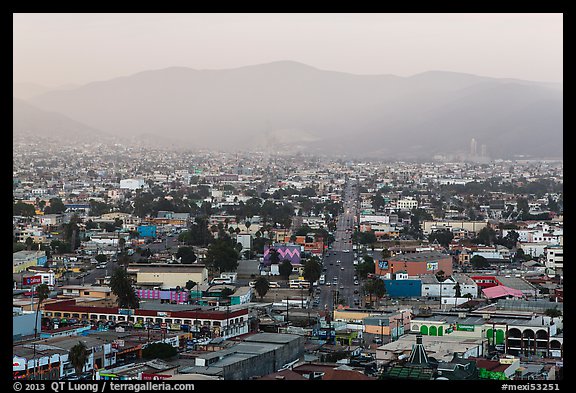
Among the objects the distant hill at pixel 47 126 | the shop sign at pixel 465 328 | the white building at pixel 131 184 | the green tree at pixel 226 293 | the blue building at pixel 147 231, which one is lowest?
the shop sign at pixel 465 328

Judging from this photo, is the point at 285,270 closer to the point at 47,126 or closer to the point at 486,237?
the point at 486,237

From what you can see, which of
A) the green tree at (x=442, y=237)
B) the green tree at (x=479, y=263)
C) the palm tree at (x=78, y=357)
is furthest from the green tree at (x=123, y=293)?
the green tree at (x=442, y=237)

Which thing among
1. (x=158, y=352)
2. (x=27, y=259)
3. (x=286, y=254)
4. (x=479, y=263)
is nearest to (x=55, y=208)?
(x=27, y=259)

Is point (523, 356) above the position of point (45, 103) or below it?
below

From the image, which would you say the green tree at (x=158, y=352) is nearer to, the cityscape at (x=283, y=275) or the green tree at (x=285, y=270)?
the cityscape at (x=283, y=275)

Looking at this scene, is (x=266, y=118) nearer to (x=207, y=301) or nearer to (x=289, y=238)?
(x=289, y=238)

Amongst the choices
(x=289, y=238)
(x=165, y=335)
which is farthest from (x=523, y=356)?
(x=289, y=238)
